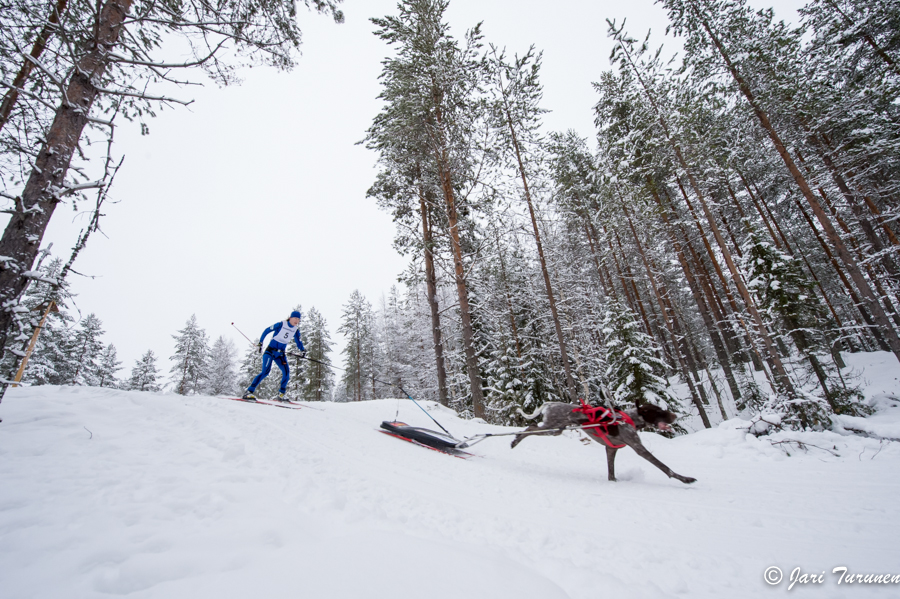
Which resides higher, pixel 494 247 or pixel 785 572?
pixel 494 247

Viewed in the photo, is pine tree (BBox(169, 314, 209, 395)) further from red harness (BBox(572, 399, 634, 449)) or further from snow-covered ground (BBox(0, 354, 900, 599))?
red harness (BBox(572, 399, 634, 449))

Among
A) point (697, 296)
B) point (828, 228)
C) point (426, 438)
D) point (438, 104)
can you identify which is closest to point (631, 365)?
point (697, 296)

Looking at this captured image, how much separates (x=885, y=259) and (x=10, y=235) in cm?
3158

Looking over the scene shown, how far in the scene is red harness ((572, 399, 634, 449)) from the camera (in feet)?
16.2

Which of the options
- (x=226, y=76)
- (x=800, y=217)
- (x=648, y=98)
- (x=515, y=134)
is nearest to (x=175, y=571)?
(x=226, y=76)

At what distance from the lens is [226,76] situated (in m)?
5.71

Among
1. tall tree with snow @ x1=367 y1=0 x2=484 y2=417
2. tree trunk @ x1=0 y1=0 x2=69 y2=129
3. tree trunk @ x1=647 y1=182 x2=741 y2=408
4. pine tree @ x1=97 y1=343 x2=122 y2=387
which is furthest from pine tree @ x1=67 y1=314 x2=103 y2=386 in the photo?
tree trunk @ x1=647 y1=182 x2=741 y2=408

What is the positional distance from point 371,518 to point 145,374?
37785mm

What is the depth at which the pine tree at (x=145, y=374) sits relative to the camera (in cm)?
2895

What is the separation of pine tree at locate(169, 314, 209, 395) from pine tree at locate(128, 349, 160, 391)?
1291 mm

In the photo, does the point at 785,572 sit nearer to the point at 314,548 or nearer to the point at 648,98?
the point at 314,548

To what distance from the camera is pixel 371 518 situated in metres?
2.71

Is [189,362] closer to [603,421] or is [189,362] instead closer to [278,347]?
[278,347]

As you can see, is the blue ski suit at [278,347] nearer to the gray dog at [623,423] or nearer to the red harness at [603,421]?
the gray dog at [623,423]
